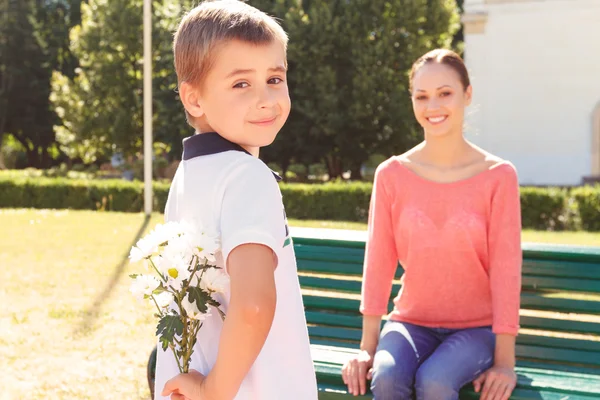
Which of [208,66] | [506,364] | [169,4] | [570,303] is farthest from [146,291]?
[169,4]

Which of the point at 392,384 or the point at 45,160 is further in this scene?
the point at 45,160

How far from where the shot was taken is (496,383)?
280 cm

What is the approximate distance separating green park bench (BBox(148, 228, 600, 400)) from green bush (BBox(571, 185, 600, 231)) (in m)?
10.4

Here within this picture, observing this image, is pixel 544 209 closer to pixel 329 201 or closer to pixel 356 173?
pixel 329 201

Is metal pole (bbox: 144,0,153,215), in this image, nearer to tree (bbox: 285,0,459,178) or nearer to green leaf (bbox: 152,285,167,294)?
tree (bbox: 285,0,459,178)

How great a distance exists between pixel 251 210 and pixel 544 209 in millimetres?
13038

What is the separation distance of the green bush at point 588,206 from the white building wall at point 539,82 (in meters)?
7.78

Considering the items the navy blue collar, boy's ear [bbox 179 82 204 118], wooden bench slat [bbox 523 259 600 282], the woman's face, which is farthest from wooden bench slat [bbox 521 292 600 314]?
boy's ear [bbox 179 82 204 118]

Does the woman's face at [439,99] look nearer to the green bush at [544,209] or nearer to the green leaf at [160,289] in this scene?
the green leaf at [160,289]

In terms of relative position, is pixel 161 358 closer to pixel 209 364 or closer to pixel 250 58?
pixel 209 364

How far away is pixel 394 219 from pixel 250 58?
67.5 inches

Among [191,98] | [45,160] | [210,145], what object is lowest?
[45,160]

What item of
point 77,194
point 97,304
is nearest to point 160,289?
point 97,304

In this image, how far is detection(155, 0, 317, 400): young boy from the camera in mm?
1542
